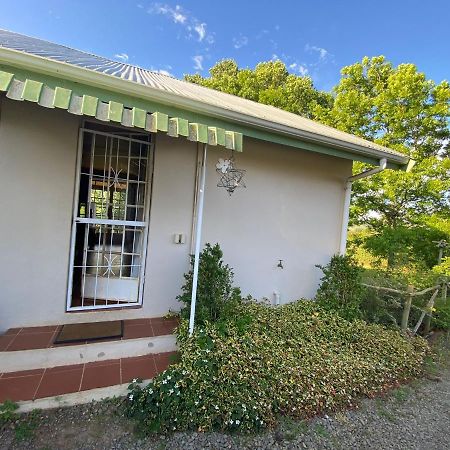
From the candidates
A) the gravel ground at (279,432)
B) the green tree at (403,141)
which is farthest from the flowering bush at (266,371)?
the green tree at (403,141)

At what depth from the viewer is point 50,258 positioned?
3.74 metres

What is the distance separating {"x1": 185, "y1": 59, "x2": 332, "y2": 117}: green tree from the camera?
17589 millimetres

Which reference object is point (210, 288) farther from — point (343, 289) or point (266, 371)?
point (343, 289)

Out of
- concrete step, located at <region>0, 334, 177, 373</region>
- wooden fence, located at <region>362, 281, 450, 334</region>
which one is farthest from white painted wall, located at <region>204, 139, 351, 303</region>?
concrete step, located at <region>0, 334, 177, 373</region>

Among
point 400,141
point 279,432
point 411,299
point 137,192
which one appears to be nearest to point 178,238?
point 137,192

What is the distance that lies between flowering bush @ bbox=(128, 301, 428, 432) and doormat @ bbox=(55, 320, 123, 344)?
0.89 meters

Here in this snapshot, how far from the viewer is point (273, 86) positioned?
19516 mm

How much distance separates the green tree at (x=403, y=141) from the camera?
32.7 feet

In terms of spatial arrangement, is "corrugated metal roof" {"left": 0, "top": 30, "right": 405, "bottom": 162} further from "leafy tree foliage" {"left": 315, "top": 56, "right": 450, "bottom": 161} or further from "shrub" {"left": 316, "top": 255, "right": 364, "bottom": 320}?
"leafy tree foliage" {"left": 315, "top": 56, "right": 450, "bottom": 161}

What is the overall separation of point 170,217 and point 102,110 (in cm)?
210

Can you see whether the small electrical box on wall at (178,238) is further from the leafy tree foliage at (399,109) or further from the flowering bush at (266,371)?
the leafy tree foliage at (399,109)

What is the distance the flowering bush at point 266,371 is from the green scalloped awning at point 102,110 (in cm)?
239

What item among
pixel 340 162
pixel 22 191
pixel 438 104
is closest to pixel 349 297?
pixel 340 162

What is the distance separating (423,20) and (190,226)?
11.1m
